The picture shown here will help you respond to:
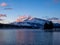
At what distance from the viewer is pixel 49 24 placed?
62.2 m

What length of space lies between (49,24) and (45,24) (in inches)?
107

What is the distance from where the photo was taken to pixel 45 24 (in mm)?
64688
